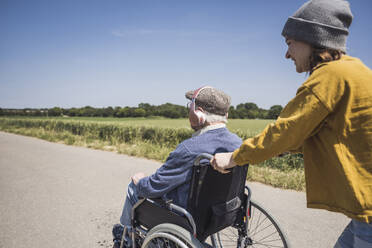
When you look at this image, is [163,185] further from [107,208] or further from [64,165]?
[64,165]

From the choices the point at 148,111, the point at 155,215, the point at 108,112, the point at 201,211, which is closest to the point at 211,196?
the point at 201,211

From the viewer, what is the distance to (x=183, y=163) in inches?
72.3

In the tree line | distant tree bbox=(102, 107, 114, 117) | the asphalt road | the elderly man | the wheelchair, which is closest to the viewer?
the wheelchair

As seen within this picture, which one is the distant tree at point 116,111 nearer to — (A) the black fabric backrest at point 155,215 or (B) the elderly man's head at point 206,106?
(A) the black fabric backrest at point 155,215

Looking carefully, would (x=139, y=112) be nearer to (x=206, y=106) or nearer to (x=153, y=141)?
(x=153, y=141)

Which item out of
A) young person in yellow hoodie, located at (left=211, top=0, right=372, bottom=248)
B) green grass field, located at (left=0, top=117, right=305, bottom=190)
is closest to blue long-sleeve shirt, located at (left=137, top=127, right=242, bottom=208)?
young person in yellow hoodie, located at (left=211, top=0, right=372, bottom=248)

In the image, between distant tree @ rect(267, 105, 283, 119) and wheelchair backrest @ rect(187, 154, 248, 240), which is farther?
wheelchair backrest @ rect(187, 154, 248, 240)

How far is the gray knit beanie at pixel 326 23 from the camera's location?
1157mm

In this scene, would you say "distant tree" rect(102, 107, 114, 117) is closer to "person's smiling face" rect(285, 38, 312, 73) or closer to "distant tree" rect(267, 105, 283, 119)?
"distant tree" rect(267, 105, 283, 119)

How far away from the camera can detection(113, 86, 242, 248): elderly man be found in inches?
72.4

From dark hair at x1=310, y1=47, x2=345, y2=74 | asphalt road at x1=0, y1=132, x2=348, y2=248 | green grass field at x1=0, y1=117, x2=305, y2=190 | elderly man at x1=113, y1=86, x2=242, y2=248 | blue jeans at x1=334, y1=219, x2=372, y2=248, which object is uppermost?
dark hair at x1=310, y1=47, x2=345, y2=74

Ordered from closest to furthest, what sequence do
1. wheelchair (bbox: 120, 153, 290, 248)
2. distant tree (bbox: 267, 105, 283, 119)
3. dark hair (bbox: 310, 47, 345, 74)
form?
1. dark hair (bbox: 310, 47, 345, 74)
2. distant tree (bbox: 267, 105, 283, 119)
3. wheelchair (bbox: 120, 153, 290, 248)

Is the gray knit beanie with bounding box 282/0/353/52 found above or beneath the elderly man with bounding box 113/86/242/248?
above

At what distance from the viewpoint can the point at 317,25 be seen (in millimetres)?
1162
